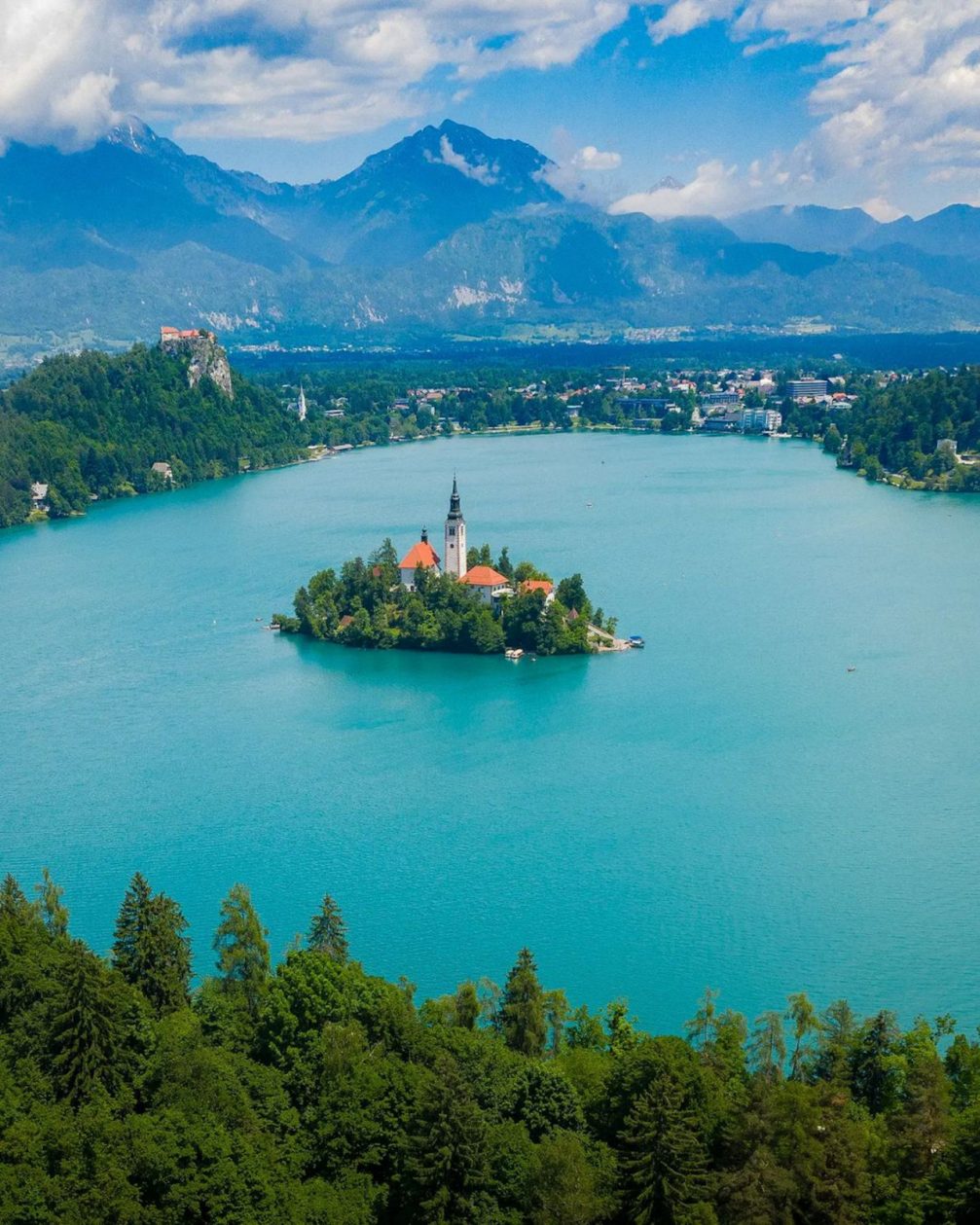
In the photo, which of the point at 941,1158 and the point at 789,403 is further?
the point at 789,403

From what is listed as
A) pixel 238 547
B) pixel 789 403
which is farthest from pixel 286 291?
pixel 238 547

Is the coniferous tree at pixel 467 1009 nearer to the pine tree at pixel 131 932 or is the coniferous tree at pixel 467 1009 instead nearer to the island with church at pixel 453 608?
the pine tree at pixel 131 932

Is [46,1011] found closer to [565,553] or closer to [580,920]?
[580,920]

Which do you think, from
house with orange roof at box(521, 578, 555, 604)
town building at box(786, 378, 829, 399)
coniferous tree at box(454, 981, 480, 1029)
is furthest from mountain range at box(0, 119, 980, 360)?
coniferous tree at box(454, 981, 480, 1029)

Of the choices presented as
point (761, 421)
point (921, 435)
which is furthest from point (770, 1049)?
point (761, 421)

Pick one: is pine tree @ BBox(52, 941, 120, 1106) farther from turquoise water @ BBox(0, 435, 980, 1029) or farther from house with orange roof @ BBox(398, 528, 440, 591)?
house with orange roof @ BBox(398, 528, 440, 591)

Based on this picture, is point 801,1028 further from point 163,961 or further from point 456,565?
point 456,565

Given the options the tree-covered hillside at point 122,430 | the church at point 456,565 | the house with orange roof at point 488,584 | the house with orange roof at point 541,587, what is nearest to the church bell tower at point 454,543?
the church at point 456,565
